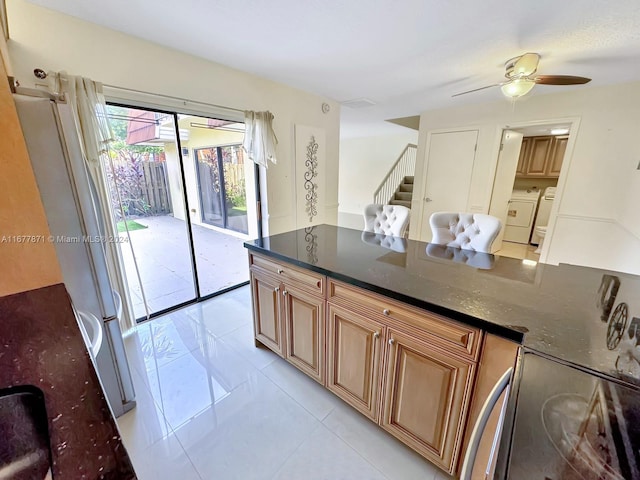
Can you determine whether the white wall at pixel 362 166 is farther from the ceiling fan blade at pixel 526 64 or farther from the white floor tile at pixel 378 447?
the white floor tile at pixel 378 447

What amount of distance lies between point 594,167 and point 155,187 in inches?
197

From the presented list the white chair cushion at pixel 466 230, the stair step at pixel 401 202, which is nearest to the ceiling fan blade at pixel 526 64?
the white chair cushion at pixel 466 230

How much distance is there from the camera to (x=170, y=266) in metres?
3.37

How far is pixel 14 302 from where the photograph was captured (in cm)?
72

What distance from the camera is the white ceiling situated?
63.9 inches

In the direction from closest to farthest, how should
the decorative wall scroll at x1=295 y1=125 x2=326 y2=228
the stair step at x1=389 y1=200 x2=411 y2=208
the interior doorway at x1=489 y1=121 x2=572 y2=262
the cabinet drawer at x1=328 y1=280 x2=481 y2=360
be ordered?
1. the cabinet drawer at x1=328 y1=280 x2=481 y2=360
2. the decorative wall scroll at x1=295 y1=125 x2=326 y2=228
3. the interior doorway at x1=489 y1=121 x2=572 y2=262
4. the stair step at x1=389 y1=200 x2=411 y2=208

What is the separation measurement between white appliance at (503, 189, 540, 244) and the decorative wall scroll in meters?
3.90

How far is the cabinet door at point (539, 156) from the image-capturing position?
4.89 meters

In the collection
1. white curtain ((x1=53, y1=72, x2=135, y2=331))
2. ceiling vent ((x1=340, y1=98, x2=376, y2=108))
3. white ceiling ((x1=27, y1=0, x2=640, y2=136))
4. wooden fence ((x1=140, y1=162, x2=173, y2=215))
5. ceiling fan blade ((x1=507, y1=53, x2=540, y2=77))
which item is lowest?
wooden fence ((x1=140, y1=162, x2=173, y2=215))

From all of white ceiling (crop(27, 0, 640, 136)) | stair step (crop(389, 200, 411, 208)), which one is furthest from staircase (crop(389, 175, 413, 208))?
white ceiling (crop(27, 0, 640, 136))

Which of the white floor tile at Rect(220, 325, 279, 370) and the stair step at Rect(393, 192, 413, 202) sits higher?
the stair step at Rect(393, 192, 413, 202)

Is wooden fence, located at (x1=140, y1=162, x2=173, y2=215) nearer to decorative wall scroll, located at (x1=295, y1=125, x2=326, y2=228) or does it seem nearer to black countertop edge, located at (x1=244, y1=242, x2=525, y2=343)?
decorative wall scroll, located at (x1=295, y1=125, x2=326, y2=228)

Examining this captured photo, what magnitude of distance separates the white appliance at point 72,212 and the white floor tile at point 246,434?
0.60 meters

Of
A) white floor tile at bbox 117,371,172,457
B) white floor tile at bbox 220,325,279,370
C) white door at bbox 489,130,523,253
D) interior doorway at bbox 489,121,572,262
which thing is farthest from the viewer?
interior doorway at bbox 489,121,572,262
